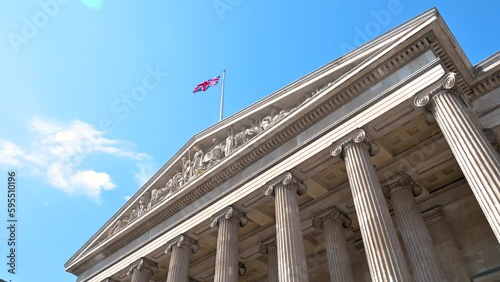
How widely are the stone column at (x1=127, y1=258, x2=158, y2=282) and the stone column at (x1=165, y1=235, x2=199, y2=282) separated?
9.10 feet

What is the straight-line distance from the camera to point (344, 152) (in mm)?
19594

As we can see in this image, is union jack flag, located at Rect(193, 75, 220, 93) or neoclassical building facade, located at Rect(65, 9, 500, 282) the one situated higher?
union jack flag, located at Rect(193, 75, 220, 93)

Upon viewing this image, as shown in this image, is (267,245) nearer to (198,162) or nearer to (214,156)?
(214,156)

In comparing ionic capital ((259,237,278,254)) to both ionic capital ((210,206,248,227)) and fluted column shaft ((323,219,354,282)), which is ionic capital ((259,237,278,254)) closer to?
ionic capital ((210,206,248,227))

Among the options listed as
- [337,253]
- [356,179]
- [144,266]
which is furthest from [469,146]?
[144,266]

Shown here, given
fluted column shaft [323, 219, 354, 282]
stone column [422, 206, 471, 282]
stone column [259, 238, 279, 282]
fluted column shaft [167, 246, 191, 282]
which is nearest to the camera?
fluted column shaft [323, 219, 354, 282]

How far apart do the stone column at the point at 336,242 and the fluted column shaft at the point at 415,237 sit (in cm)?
327

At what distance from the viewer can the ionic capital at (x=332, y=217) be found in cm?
2375

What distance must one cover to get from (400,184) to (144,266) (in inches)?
715

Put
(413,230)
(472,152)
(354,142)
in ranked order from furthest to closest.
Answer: (413,230) → (354,142) → (472,152)

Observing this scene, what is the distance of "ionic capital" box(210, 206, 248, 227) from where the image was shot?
23688mm

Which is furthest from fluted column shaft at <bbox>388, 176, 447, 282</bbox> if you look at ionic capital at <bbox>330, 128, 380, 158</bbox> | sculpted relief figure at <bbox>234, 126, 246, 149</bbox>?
sculpted relief figure at <bbox>234, 126, 246, 149</bbox>

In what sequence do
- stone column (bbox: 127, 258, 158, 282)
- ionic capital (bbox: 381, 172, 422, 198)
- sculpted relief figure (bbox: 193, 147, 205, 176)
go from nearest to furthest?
ionic capital (bbox: 381, 172, 422, 198)
stone column (bbox: 127, 258, 158, 282)
sculpted relief figure (bbox: 193, 147, 205, 176)

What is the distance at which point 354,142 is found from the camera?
63.3 feet
